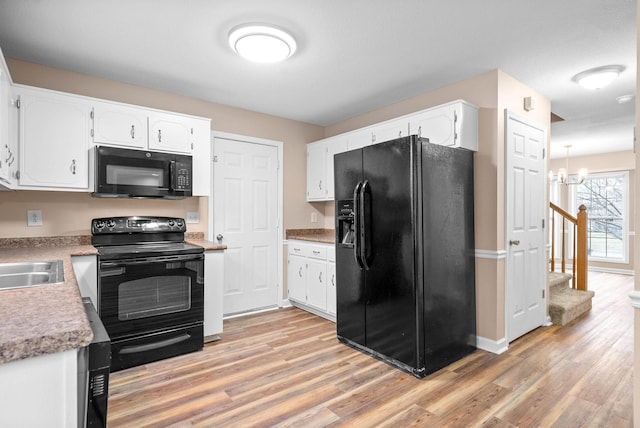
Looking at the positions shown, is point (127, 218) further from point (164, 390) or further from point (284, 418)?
point (284, 418)

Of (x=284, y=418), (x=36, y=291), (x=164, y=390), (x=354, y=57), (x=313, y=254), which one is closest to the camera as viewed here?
(x=36, y=291)

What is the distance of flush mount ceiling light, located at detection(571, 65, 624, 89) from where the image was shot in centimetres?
293

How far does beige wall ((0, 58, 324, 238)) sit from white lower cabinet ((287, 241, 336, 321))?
1.61 ft

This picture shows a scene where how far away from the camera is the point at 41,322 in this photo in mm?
879

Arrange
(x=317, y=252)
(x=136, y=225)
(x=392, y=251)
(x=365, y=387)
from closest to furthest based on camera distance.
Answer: (x=365, y=387)
(x=392, y=251)
(x=136, y=225)
(x=317, y=252)

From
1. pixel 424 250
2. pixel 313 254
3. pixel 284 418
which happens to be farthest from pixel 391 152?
pixel 284 418

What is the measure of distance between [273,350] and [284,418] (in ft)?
3.30

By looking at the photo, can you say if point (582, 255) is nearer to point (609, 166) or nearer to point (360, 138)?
point (360, 138)

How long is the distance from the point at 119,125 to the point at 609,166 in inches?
334

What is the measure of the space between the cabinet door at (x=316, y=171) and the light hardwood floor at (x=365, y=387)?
6.01 feet

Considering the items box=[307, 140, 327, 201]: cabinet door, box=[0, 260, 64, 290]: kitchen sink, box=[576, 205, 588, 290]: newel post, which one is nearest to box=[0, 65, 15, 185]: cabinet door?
box=[0, 260, 64, 290]: kitchen sink

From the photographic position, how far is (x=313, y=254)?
3994 millimetres

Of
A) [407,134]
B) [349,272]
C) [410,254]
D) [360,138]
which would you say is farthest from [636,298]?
[360,138]

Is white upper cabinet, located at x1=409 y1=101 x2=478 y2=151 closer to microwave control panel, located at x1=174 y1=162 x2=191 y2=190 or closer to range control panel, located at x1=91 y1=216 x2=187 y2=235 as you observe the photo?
microwave control panel, located at x1=174 y1=162 x2=191 y2=190
